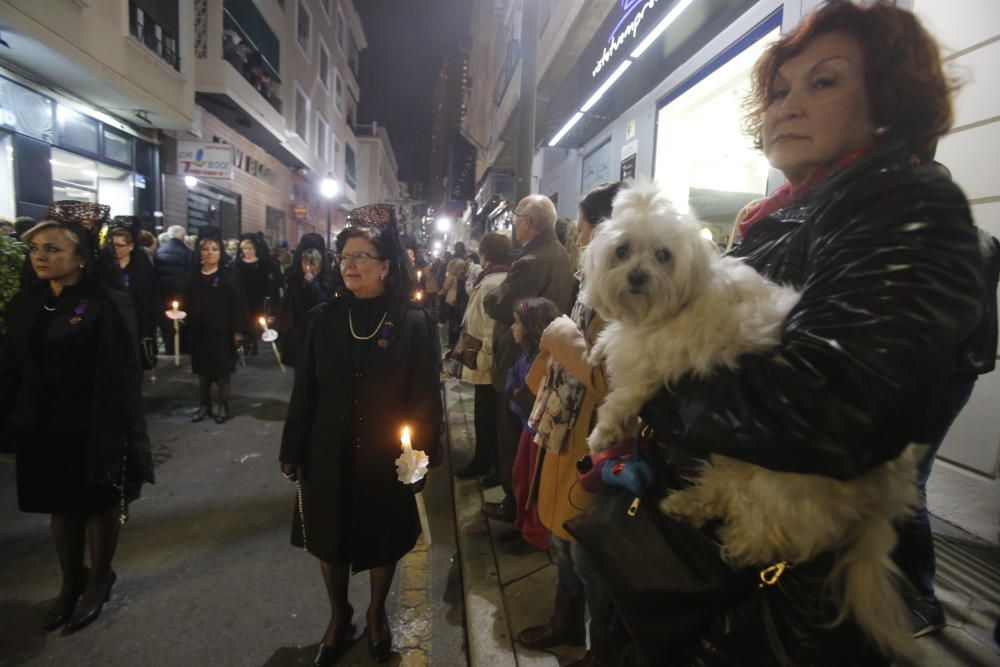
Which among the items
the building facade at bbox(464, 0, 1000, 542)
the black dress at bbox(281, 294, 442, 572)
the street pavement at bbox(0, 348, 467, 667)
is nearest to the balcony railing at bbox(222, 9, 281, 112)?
the building facade at bbox(464, 0, 1000, 542)

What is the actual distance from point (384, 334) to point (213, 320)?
492 cm

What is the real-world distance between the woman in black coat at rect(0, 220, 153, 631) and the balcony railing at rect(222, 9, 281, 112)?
1457cm

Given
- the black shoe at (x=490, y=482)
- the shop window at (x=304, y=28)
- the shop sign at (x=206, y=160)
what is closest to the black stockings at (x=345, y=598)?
the black shoe at (x=490, y=482)

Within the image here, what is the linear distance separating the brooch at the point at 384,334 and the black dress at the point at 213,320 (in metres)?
4.86

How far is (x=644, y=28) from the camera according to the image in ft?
17.4

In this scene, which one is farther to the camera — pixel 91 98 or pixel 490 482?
pixel 91 98

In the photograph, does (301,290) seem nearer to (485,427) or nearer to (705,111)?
(485,427)

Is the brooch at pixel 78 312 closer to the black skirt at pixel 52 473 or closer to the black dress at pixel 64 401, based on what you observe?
the black dress at pixel 64 401

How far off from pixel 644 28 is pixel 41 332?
5.87 m

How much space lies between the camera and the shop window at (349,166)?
38656mm

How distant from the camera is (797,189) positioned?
1.34 meters

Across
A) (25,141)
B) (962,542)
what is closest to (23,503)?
(962,542)

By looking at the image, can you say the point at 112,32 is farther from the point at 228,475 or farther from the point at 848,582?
the point at 848,582

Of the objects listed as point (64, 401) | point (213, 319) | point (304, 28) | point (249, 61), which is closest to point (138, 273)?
point (213, 319)
